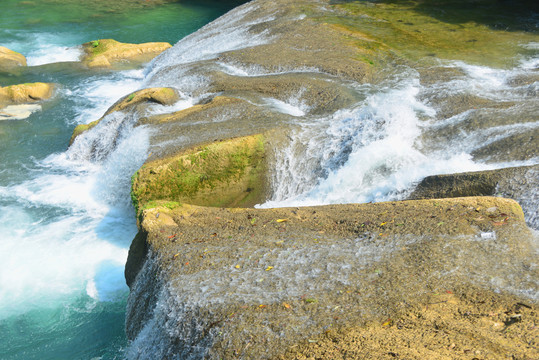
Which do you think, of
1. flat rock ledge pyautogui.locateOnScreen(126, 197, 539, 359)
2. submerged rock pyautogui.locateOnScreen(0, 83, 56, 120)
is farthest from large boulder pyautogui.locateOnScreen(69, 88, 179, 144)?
flat rock ledge pyautogui.locateOnScreen(126, 197, 539, 359)

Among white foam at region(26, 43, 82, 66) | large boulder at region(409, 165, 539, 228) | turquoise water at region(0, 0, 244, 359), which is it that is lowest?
turquoise water at region(0, 0, 244, 359)

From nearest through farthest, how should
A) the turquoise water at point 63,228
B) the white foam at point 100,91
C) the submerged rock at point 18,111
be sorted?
the turquoise water at point 63,228 < the submerged rock at point 18,111 < the white foam at point 100,91

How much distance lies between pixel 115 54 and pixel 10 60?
343 cm

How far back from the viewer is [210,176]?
7.79 metres

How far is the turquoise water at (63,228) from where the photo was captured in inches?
261

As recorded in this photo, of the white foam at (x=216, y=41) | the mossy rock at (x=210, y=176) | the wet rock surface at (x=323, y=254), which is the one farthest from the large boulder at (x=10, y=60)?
the mossy rock at (x=210, y=176)

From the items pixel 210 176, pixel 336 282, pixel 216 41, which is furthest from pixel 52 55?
pixel 336 282

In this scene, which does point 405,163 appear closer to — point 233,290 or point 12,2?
point 233,290

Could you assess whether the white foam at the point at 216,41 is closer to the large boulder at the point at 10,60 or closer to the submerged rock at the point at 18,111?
the submerged rock at the point at 18,111

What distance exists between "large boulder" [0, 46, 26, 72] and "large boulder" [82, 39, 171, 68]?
→ 205 cm

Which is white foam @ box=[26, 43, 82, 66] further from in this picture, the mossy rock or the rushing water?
the mossy rock

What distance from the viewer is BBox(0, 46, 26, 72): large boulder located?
16562 millimetres

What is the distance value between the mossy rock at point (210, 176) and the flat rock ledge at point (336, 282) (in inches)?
46.6

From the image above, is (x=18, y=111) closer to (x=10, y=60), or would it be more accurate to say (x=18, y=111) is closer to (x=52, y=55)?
(x=10, y=60)
